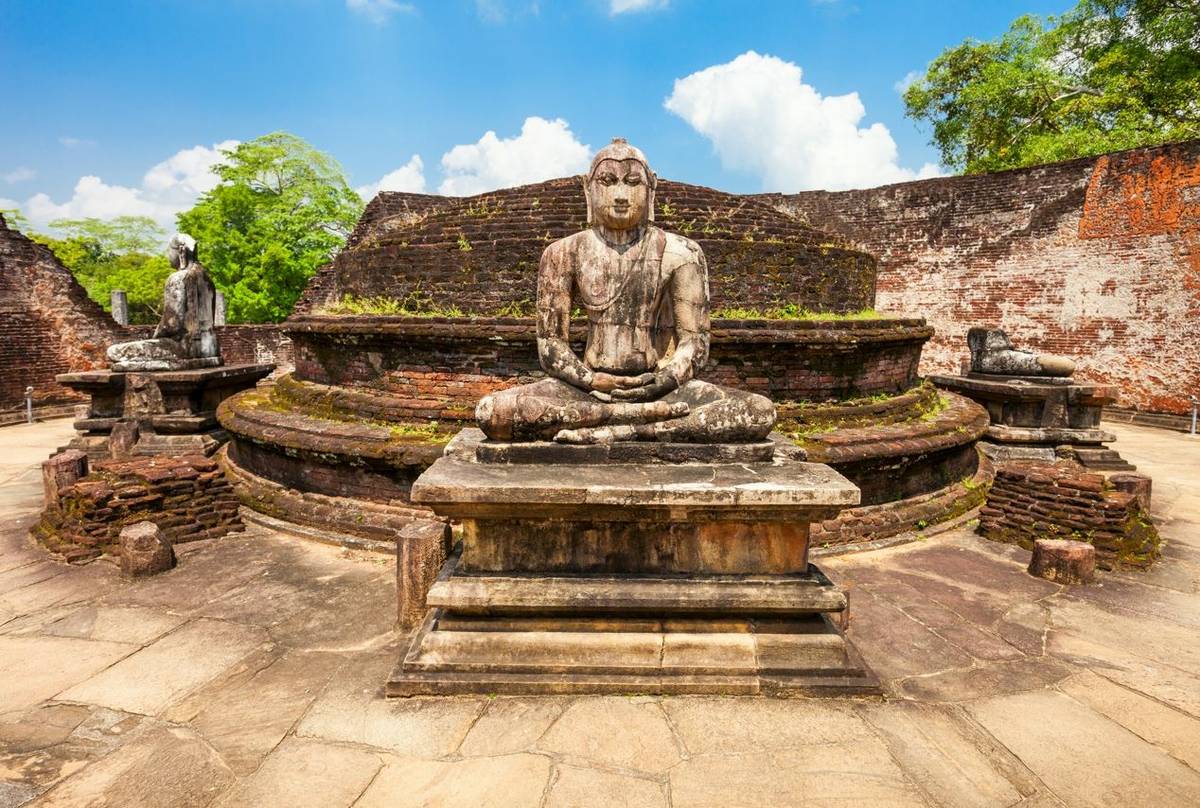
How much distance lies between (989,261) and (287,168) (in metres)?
26.1

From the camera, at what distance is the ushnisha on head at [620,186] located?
128 inches

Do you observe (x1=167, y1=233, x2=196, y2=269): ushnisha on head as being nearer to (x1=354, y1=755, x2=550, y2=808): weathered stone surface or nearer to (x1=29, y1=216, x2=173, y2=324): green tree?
(x1=354, y1=755, x2=550, y2=808): weathered stone surface

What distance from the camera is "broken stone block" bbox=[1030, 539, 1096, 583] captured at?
14.2 ft

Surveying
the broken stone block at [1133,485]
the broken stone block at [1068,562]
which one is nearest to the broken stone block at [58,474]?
the broken stone block at [1068,562]

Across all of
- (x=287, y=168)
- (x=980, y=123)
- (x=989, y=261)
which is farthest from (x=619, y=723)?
(x=287, y=168)

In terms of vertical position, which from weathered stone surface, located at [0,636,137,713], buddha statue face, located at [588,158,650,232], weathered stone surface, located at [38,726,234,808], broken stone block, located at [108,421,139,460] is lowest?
weathered stone surface, located at [0,636,137,713]

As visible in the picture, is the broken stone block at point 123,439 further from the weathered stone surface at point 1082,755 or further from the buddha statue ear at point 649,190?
the weathered stone surface at point 1082,755

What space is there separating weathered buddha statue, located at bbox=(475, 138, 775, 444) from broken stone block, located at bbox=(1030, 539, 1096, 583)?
266cm

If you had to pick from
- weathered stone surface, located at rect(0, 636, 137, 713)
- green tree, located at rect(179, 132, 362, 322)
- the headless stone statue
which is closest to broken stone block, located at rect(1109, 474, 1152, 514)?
the headless stone statue

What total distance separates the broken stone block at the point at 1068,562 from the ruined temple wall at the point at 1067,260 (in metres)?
9.45

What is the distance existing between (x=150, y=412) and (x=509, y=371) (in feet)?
16.1

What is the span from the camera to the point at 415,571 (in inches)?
138

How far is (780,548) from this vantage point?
9.80ft

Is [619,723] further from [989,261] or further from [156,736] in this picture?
[989,261]
